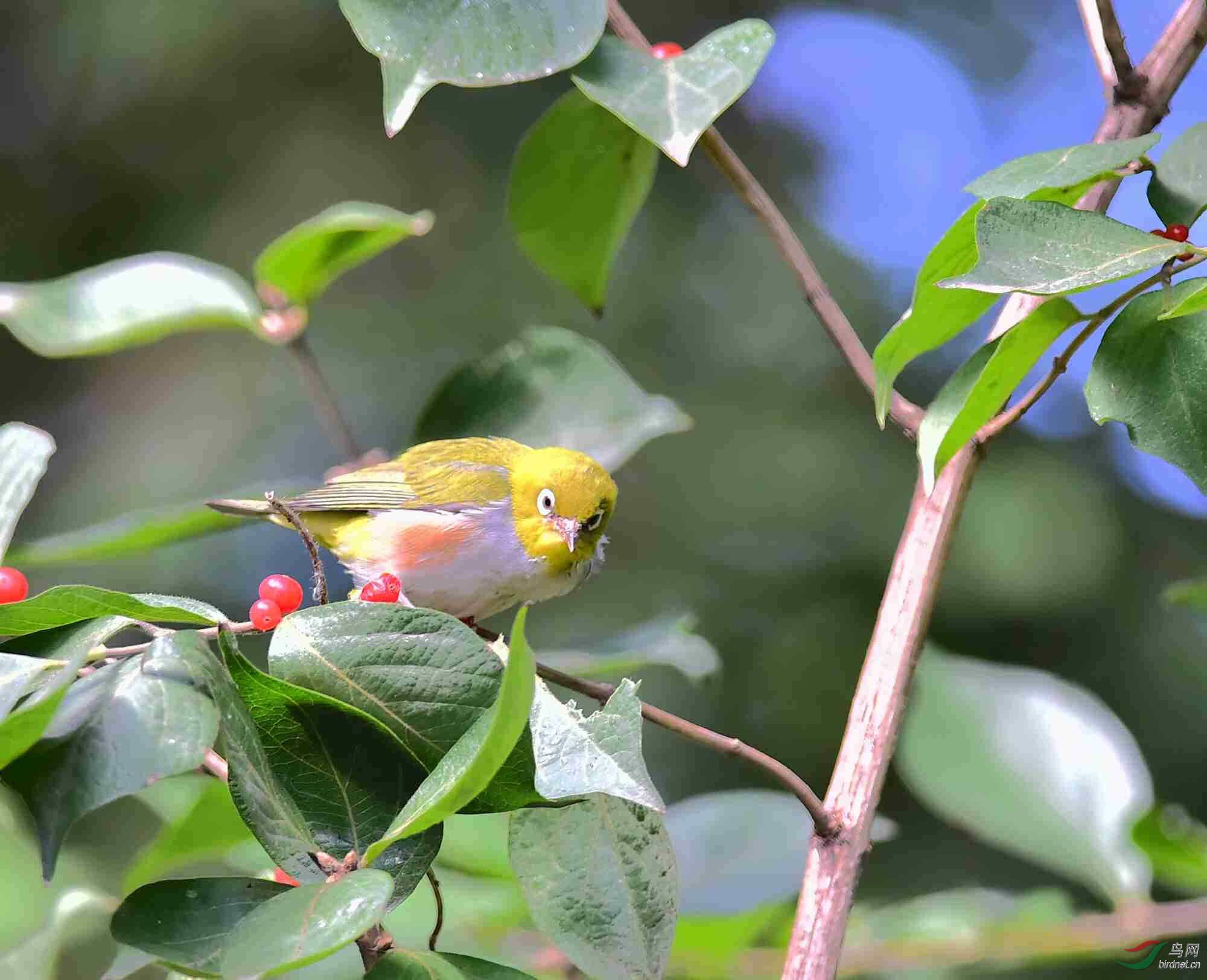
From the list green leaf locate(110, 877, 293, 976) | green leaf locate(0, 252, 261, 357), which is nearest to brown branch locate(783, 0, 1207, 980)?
green leaf locate(110, 877, 293, 976)

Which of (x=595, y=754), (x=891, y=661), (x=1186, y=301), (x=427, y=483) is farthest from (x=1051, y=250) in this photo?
(x=427, y=483)

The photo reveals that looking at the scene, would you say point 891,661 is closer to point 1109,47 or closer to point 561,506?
point 1109,47

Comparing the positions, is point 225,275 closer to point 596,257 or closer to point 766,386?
point 596,257

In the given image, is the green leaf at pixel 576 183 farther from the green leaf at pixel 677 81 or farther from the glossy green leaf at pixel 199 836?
the glossy green leaf at pixel 199 836

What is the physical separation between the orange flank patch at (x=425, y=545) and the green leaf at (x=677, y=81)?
1.26 m

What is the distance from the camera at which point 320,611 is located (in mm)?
1052

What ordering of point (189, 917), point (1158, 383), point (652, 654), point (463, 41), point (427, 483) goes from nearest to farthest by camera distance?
point (189, 917), point (1158, 383), point (463, 41), point (652, 654), point (427, 483)

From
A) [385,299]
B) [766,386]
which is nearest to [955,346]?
[766,386]

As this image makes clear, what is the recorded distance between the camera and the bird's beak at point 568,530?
255cm

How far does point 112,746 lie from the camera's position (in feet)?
2.78

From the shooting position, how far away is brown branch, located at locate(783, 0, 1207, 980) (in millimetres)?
1202

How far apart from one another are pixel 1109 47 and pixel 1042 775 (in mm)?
985

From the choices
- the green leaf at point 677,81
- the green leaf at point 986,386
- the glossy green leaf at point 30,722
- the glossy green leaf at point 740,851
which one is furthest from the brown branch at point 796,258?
the glossy green leaf at point 30,722

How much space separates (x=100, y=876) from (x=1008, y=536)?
3204mm
